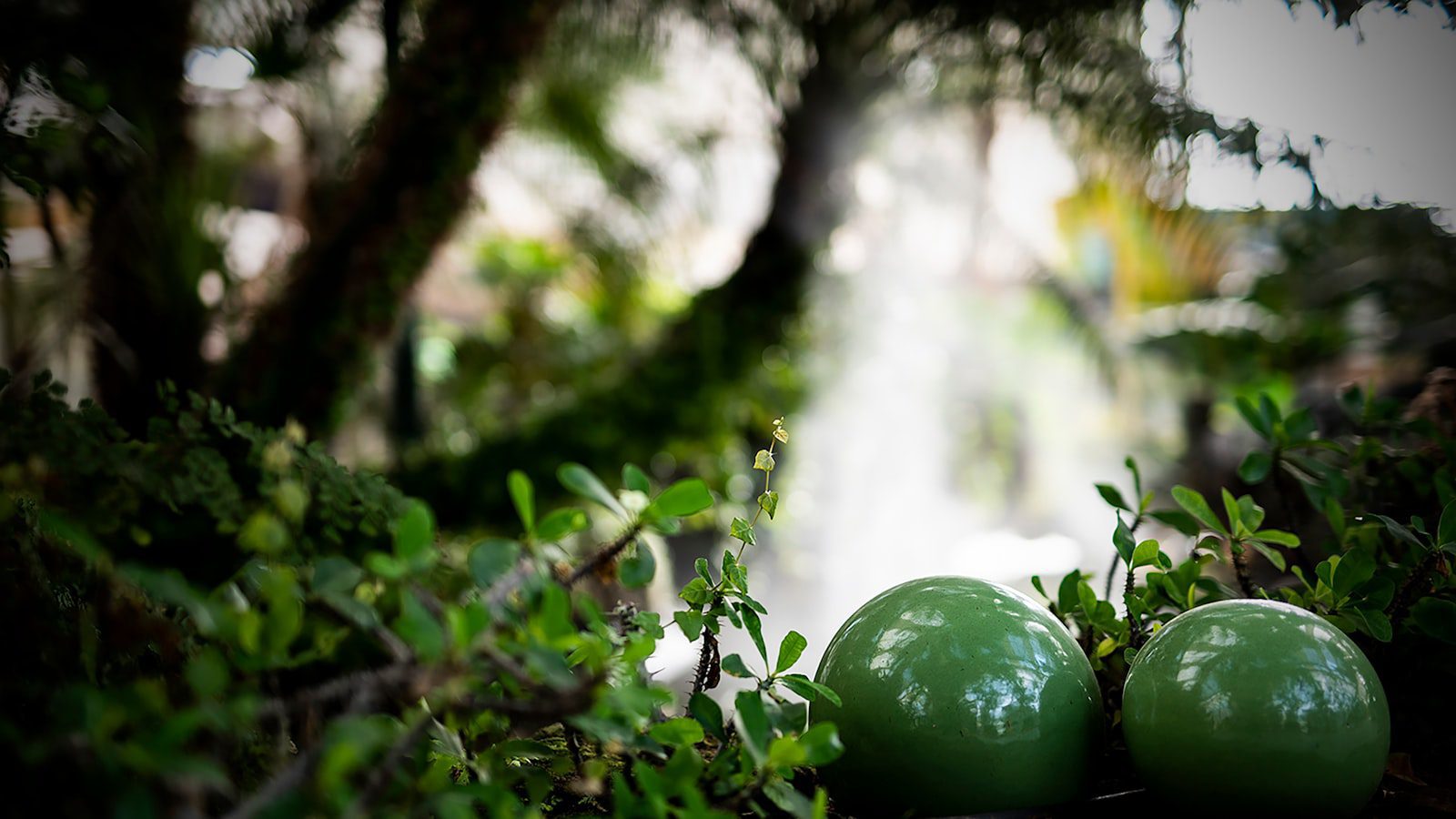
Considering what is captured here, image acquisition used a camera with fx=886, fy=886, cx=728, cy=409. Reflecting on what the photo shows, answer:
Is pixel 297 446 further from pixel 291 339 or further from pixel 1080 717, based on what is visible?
pixel 291 339

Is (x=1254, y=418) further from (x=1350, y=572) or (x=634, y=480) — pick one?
(x=634, y=480)

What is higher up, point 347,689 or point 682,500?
point 682,500

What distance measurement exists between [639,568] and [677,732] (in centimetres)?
11

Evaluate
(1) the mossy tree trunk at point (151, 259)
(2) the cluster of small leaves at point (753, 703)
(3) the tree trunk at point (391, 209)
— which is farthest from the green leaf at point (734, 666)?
(1) the mossy tree trunk at point (151, 259)

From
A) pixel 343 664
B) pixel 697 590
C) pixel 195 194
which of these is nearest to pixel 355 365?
pixel 195 194

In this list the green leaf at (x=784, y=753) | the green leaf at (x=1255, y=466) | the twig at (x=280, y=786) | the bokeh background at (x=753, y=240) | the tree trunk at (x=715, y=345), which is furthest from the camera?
the tree trunk at (x=715, y=345)

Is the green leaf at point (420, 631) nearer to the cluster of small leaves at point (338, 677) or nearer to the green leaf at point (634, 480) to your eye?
the cluster of small leaves at point (338, 677)

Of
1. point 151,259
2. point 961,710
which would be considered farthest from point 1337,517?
point 151,259

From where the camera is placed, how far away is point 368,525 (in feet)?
2.26

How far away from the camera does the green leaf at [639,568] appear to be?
419mm

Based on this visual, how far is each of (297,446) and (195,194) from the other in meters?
1.38

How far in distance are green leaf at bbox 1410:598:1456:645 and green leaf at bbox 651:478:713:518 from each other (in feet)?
1.58

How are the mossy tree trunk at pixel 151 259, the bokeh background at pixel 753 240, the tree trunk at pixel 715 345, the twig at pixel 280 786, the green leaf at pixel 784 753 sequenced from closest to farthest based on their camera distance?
the twig at pixel 280 786
the green leaf at pixel 784 753
the bokeh background at pixel 753 240
the mossy tree trunk at pixel 151 259
the tree trunk at pixel 715 345

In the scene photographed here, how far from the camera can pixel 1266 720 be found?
49cm
